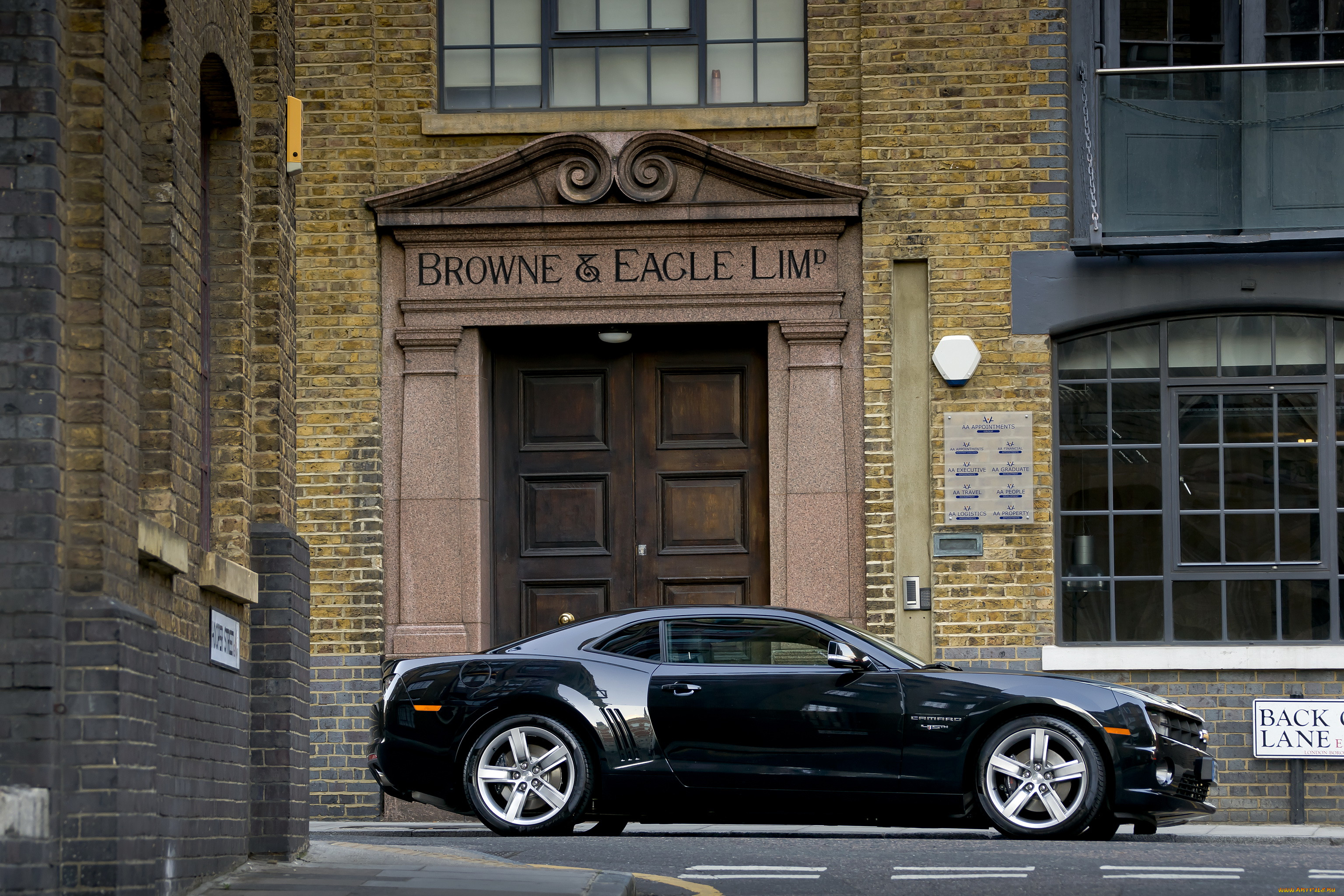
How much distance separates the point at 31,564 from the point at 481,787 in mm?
4940

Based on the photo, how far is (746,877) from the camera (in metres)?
9.27

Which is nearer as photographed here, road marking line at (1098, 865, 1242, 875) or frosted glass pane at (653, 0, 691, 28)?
road marking line at (1098, 865, 1242, 875)

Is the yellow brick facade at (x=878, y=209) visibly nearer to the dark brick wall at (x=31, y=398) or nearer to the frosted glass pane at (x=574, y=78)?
the frosted glass pane at (x=574, y=78)

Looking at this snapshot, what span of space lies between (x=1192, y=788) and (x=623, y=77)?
7.47m

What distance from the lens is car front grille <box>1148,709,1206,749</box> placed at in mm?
11023

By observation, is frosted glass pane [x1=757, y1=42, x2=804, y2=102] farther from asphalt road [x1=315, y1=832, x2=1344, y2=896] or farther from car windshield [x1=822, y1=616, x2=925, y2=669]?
asphalt road [x1=315, y1=832, x2=1344, y2=896]

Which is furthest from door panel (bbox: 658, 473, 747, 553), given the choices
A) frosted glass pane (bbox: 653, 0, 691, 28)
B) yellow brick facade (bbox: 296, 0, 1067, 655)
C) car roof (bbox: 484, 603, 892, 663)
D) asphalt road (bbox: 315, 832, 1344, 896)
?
asphalt road (bbox: 315, 832, 1344, 896)

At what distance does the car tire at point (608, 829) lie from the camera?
38.5ft

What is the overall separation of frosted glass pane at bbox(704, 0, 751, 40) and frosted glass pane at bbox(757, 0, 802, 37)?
9cm

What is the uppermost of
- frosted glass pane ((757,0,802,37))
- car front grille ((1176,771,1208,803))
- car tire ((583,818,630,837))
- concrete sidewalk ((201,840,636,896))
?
frosted glass pane ((757,0,802,37))

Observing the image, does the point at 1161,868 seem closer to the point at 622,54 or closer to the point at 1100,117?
the point at 1100,117

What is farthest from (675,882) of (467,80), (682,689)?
(467,80)

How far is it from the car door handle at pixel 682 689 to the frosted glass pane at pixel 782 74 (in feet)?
20.1

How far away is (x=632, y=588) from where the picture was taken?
51.5 feet
